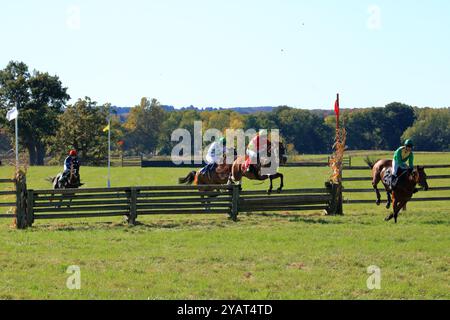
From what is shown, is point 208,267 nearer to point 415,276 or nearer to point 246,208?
point 415,276

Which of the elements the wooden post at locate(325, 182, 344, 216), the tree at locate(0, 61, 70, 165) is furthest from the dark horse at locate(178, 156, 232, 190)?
the tree at locate(0, 61, 70, 165)

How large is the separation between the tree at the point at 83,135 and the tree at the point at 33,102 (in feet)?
12.2

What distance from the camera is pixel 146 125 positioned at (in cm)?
11662

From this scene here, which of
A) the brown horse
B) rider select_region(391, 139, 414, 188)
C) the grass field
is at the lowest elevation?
the grass field

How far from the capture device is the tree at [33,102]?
74.6 meters

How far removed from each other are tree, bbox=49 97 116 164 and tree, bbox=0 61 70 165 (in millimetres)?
3708

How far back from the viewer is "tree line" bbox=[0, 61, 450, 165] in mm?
70938

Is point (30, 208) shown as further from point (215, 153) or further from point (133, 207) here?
point (215, 153)

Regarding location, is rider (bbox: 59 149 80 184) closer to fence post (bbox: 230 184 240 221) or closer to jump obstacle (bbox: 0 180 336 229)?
jump obstacle (bbox: 0 180 336 229)

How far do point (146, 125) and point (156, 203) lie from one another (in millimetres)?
98212

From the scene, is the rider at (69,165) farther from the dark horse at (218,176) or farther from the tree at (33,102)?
the tree at (33,102)

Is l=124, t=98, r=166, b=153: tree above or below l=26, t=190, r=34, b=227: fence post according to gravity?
above

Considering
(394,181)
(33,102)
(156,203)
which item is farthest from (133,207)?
(33,102)

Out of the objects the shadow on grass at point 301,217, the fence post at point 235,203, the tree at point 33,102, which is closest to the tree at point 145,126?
the tree at point 33,102
